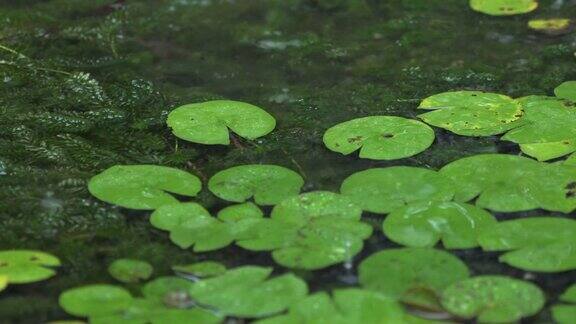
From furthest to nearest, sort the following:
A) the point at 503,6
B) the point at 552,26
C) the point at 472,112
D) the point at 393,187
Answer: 1. the point at 503,6
2. the point at 552,26
3. the point at 472,112
4. the point at 393,187

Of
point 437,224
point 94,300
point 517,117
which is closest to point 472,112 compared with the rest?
point 517,117

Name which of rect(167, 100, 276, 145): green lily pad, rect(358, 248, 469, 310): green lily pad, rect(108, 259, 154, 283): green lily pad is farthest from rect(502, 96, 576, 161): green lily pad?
rect(108, 259, 154, 283): green lily pad

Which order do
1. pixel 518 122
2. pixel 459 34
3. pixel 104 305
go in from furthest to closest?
pixel 459 34
pixel 518 122
pixel 104 305

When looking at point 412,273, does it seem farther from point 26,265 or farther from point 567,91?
point 567,91

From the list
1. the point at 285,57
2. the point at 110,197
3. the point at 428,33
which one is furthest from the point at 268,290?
the point at 428,33

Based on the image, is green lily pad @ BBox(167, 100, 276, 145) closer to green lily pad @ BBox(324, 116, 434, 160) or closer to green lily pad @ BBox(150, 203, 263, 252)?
green lily pad @ BBox(324, 116, 434, 160)

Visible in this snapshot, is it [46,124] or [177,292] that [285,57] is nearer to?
[46,124]

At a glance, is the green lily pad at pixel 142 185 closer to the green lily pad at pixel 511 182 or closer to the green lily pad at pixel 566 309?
the green lily pad at pixel 511 182

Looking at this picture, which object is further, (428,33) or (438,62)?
(428,33)

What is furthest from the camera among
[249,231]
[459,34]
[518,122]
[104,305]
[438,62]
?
[459,34]
